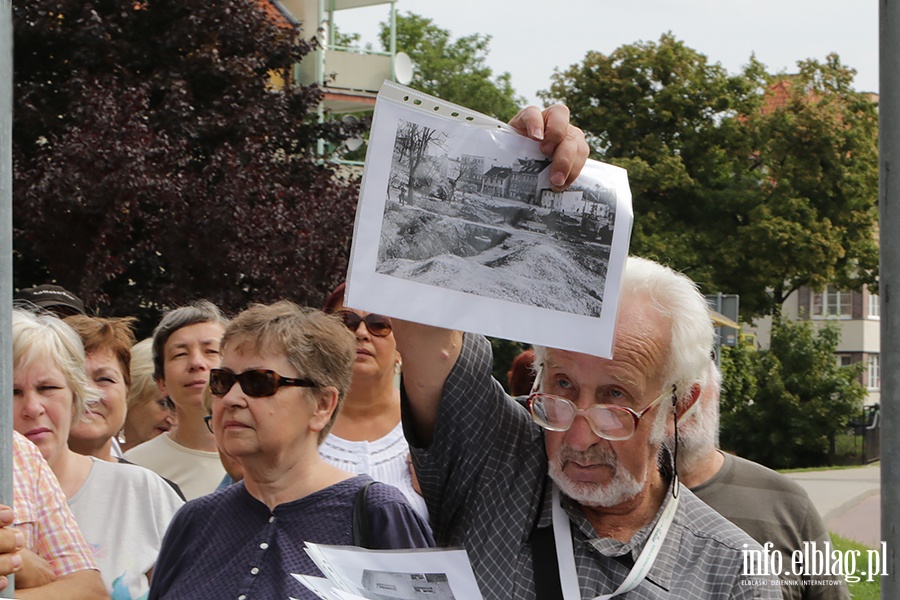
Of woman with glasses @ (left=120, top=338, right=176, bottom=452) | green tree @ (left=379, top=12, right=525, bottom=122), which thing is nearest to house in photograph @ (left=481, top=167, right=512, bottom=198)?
woman with glasses @ (left=120, top=338, right=176, bottom=452)

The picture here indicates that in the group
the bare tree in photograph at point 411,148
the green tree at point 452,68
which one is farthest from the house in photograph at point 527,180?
the green tree at point 452,68

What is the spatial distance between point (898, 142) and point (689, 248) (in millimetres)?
28988

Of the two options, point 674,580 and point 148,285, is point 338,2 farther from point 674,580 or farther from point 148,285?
point 674,580

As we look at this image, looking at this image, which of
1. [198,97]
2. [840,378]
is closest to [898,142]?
[198,97]

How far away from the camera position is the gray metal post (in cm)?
184

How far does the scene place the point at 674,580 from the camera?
2396 millimetres

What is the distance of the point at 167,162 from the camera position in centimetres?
1421

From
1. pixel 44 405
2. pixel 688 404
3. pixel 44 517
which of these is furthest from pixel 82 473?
pixel 688 404

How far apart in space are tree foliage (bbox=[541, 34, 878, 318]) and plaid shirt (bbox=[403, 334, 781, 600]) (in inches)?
1086

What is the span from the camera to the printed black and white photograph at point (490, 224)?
7.23ft

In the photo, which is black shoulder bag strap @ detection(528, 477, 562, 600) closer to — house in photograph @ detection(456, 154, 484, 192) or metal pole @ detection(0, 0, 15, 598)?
house in photograph @ detection(456, 154, 484, 192)

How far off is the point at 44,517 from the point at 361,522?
0.85 meters

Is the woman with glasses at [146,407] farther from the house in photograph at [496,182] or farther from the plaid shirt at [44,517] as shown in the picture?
the house in photograph at [496,182]

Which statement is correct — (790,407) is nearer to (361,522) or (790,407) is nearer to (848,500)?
(848,500)
